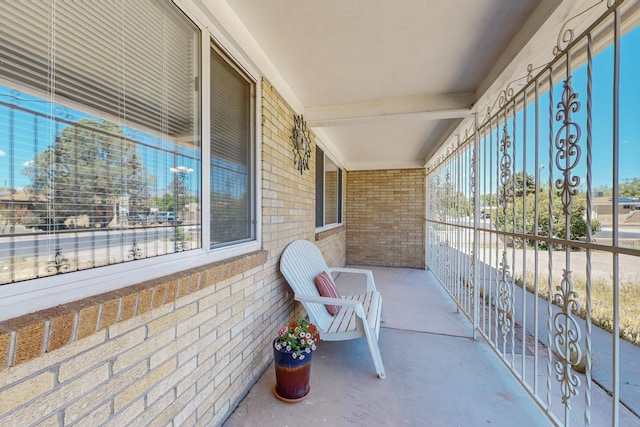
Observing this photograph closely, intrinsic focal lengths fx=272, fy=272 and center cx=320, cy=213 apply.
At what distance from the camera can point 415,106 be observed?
9.32ft

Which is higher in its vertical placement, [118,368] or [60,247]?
[60,247]

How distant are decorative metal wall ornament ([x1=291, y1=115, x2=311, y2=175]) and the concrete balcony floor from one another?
194 cm

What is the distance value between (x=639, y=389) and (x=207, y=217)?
3.12 metres

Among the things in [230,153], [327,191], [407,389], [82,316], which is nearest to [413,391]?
[407,389]

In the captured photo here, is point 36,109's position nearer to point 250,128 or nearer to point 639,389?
point 250,128

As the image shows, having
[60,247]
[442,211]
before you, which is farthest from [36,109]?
[442,211]

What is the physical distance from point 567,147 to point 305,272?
2182 millimetres

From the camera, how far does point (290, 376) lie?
185 centimetres

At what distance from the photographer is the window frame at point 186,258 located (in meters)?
0.85

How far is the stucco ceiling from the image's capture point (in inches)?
64.2

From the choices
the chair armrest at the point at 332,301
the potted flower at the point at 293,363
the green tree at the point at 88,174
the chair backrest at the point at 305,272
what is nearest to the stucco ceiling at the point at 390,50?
the green tree at the point at 88,174

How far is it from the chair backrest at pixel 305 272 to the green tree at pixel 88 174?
4.87ft

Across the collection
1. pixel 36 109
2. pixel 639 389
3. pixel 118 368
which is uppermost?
pixel 36 109

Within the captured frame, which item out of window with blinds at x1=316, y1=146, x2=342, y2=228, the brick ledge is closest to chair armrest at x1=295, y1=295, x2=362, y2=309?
the brick ledge
